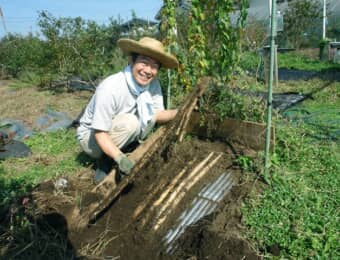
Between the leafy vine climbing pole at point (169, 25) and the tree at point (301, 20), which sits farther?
the tree at point (301, 20)

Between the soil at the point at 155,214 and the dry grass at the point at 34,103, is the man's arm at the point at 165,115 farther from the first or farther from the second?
the dry grass at the point at 34,103

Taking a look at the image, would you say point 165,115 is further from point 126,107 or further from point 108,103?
point 108,103

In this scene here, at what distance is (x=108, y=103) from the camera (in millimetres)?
2893

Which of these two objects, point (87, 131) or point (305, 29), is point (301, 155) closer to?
point (87, 131)

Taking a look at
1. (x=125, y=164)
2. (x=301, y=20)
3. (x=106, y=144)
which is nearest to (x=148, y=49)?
(x=106, y=144)

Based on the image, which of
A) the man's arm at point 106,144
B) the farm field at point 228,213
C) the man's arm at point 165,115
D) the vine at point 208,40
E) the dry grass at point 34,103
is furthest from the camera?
the dry grass at point 34,103

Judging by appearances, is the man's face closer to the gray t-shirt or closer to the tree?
the gray t-shirt

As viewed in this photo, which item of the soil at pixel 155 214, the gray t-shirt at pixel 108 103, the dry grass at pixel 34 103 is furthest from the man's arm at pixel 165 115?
the dry grass at pixel 34 103

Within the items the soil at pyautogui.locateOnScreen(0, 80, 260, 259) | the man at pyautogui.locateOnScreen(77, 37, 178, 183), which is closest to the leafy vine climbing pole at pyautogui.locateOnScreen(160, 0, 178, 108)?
the man at pyautogui.locateOnScreen(77, 37, 178, 183)

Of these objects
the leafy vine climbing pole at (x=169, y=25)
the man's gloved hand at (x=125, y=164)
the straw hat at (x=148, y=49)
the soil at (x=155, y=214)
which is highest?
the leafy vine climbing pole at (x=169, y=25)

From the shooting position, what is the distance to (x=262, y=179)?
8.27 feet

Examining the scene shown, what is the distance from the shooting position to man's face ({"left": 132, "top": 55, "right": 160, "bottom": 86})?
295 cm

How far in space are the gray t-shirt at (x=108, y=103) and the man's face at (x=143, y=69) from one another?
13cm

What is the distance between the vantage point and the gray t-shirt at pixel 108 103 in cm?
285
